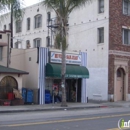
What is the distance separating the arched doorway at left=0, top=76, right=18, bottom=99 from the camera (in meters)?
26.9

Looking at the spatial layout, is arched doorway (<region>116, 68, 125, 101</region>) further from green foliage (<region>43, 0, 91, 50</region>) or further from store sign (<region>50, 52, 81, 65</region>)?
green foliage (<region>43, 0, 91, 50</region>)

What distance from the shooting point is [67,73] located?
2897cm

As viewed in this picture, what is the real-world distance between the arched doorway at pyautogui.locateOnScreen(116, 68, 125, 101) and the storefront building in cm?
473

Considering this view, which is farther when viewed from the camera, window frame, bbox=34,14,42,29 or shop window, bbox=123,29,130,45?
window frame, bbox=34,14,42,29

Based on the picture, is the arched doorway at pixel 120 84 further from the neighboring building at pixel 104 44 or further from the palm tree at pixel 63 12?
the palm tree at pixel 63 12

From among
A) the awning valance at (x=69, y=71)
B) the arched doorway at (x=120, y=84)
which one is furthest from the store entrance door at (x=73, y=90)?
the arched doorway at (x=120, y=84)

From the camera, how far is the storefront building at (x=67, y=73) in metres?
28.7

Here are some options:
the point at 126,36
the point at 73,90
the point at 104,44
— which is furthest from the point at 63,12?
the point at 126,36

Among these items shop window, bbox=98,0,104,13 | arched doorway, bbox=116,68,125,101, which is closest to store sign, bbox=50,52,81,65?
arched doorway, bbox=116,68,125,101

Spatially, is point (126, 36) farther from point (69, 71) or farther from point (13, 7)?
point (13, 7)

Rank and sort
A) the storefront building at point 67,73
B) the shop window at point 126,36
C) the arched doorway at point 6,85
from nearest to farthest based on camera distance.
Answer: the arched doorway at point 6,85 < the storefront building at point 67,73 < the shop window at point 126,36

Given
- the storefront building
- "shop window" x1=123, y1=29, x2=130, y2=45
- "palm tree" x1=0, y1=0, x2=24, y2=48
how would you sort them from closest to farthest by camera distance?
"palm tree" x1=0, y1=0, x2=24, y2=48, the storefront building, "shop window" x1=123, y1=29, x2=130, y2=45

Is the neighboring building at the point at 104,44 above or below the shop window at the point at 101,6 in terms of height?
below

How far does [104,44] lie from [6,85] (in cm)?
1195
